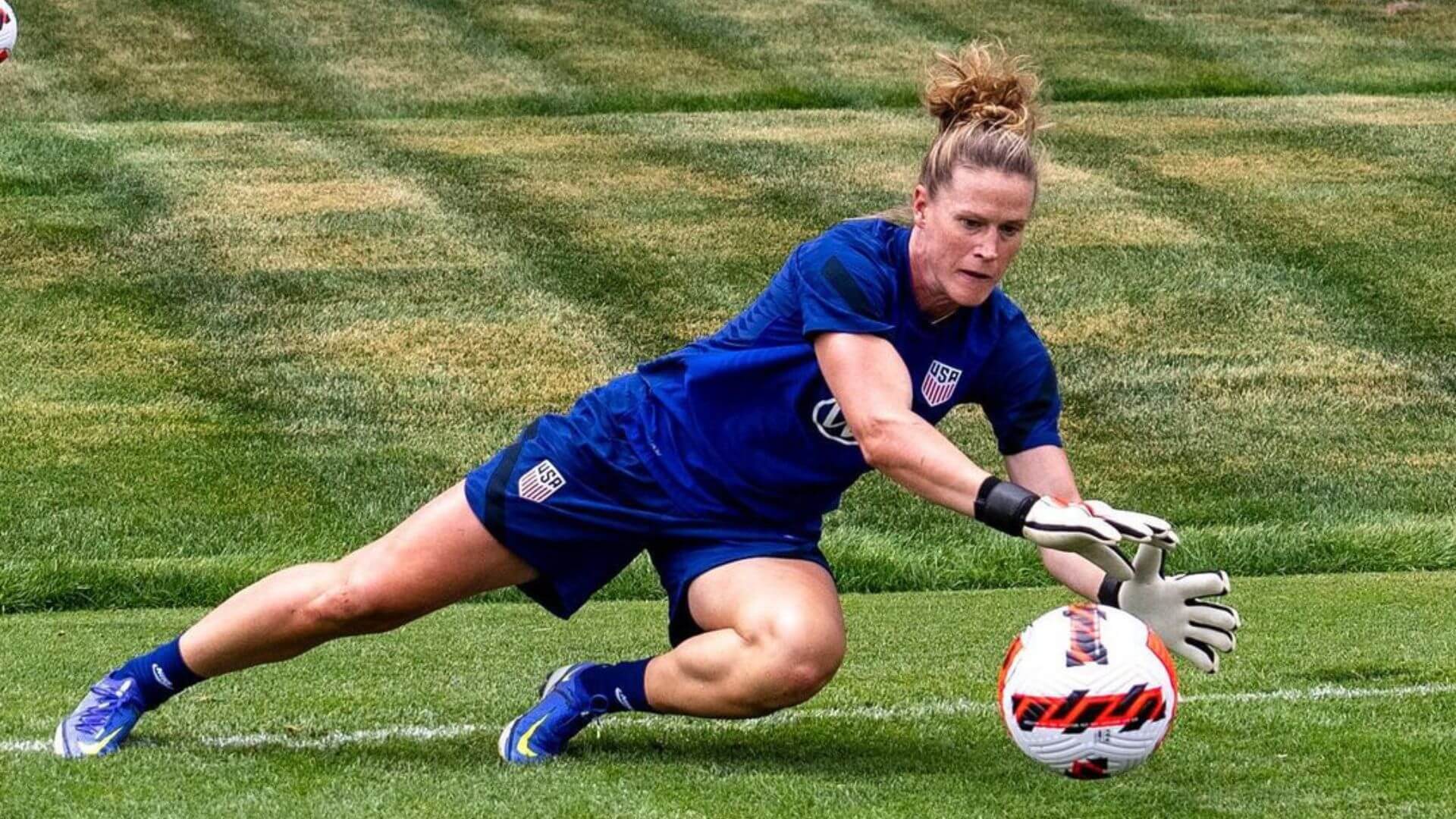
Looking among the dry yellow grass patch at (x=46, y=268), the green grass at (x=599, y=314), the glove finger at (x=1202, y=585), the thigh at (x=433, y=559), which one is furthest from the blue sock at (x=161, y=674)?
the dry yellow grass patch at (x=46, y=268)

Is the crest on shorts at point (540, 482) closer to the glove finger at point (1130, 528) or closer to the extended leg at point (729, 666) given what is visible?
the extended leg at point (729, 666)

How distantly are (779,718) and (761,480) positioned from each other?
4.05 feet

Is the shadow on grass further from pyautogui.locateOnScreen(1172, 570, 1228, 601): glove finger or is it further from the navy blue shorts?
pyautogui.locateOnScreen(1172, 570, 1228, 601): glove finger

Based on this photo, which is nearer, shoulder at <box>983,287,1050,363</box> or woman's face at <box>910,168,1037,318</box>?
woman's face at <box>910,168,1037,318</box>

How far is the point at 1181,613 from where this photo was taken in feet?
17.7

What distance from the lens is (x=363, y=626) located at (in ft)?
19.1

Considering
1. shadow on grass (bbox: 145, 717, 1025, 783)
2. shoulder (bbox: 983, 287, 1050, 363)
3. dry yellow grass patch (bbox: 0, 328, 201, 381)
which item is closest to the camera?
shoulder (bbox: 983, 287, 1050, 363)

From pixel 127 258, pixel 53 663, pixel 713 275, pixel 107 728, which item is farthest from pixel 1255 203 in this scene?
pixel 107 728

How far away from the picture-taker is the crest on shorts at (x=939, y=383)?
18.2 ft

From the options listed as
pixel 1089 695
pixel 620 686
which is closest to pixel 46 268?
pixel 620 686

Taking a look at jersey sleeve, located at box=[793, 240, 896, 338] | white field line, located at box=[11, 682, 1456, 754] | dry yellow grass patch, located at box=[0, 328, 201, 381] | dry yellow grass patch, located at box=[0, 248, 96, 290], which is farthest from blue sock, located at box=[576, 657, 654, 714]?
dry yellow grass patch, located at box=[0, 248, 96, 290]

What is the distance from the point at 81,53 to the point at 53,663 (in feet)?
44.5

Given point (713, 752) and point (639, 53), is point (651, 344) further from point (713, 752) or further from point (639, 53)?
point (639, 53)

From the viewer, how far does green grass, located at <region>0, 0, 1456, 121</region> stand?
1917cm
